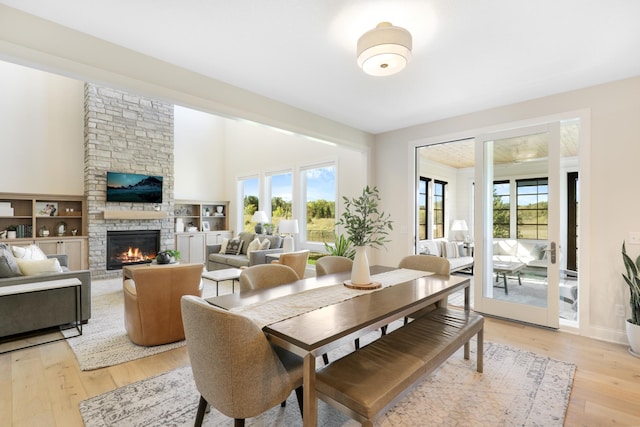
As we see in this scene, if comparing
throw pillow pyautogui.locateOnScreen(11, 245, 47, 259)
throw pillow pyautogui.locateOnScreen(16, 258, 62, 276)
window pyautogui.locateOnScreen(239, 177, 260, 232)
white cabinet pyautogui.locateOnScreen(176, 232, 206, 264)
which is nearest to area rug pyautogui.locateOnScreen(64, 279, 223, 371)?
throw pillow pyautogui.locateOnScreen(16, 258, 62, 276)

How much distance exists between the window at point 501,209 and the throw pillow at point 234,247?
15.4 feet

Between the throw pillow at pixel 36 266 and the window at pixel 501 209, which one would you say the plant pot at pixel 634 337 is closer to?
the window at pixel 501 209

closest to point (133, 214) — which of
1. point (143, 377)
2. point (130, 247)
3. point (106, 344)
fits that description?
point (130, 247)

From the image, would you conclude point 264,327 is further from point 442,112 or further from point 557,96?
point 557,96

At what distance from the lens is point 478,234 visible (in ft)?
13.0

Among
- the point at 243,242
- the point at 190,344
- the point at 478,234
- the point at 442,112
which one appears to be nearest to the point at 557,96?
the point at 442,112

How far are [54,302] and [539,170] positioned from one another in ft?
Answer: 18.3

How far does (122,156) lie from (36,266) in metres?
3.78

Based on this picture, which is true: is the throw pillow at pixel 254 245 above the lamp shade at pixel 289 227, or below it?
below

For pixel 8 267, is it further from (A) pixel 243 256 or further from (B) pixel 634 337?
(B) pixel 634 337

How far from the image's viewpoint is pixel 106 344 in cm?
301

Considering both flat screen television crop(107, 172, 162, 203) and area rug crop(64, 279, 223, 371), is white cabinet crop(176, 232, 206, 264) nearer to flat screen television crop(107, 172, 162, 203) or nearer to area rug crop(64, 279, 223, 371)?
flat screen television crop(107, 172, 162, 203)

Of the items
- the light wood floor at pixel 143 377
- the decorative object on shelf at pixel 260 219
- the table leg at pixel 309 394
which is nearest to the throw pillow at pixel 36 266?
the light wood floor at pixel 143 377

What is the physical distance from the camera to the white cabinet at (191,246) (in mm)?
7559
